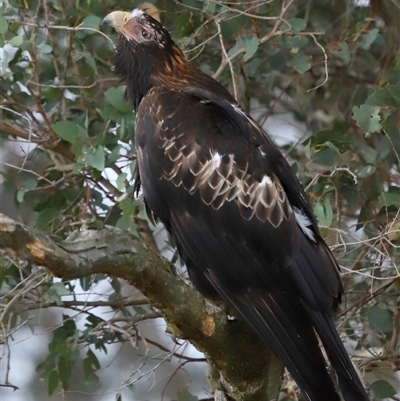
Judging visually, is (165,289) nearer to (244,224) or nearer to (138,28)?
(244,224)

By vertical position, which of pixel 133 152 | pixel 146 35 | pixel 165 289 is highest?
pixel 146 35

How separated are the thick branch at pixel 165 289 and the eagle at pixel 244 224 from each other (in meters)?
→ 0.17

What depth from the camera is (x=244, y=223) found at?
13.1 feet

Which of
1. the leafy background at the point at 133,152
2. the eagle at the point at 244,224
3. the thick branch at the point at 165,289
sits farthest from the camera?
the leafy background at the point at 133,152

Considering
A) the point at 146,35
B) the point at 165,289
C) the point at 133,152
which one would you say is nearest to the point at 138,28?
the point at 146,35

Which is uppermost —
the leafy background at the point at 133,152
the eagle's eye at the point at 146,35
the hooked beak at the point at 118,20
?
the hooked beak at the point at 118,20

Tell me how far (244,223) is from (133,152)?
102 cm

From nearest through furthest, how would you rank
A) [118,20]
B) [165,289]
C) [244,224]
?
1. [165,289]
2. [244,224]
3. [118,20]

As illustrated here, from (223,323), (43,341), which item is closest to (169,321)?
(223,323)

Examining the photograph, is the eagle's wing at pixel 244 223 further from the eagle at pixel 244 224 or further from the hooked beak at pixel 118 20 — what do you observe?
the hooked beak at pixel 118 20

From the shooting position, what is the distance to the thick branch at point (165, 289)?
8.82ft

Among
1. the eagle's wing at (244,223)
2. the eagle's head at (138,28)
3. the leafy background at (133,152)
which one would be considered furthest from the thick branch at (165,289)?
the eagle's head at (138,28)

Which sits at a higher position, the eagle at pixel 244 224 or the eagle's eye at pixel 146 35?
the eagle's eye at pixel 146 35

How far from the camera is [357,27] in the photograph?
5246 mm
